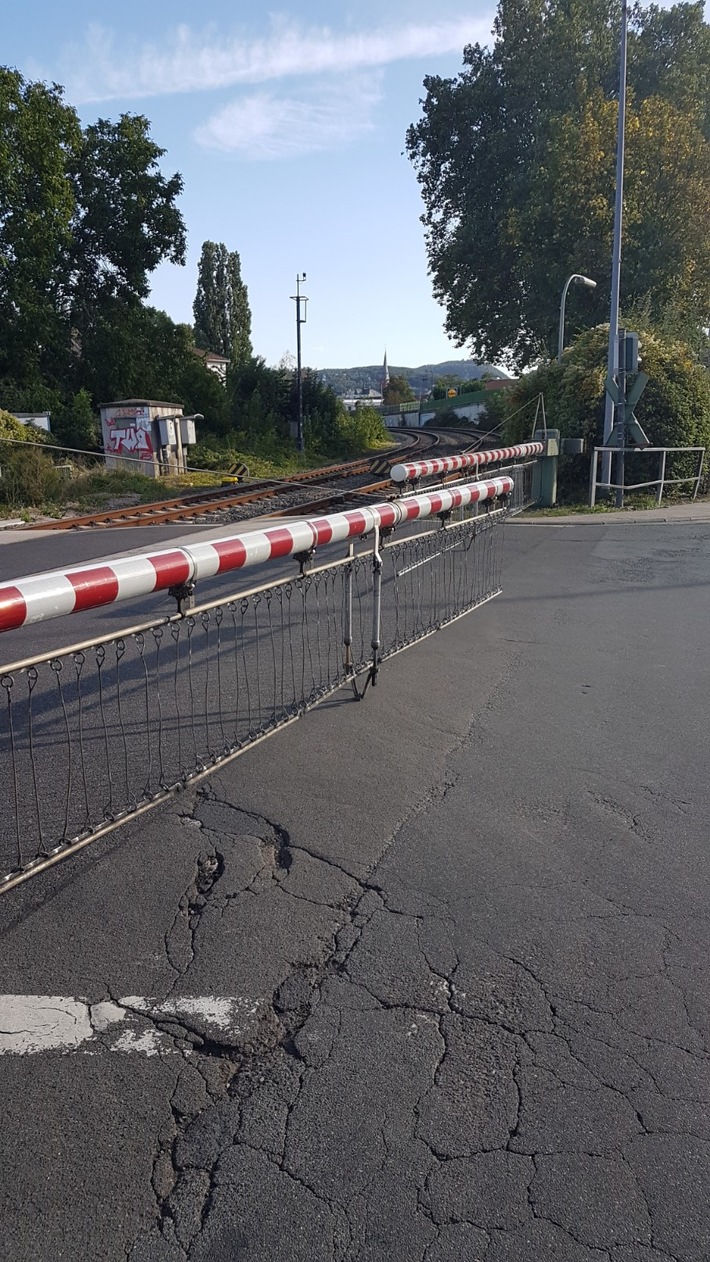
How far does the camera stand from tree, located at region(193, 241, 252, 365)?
70.1 meters

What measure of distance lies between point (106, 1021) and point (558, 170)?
37108mm

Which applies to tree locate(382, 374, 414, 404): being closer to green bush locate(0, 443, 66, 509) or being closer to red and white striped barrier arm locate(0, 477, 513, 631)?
green bush locate(0, 443, 66, 509)

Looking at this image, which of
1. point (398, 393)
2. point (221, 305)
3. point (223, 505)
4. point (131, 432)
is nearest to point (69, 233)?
point (131, 432)

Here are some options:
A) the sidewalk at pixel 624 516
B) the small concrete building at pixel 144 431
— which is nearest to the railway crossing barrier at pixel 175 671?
the sidewalk at pixel 624 516

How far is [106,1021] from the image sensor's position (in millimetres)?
3029

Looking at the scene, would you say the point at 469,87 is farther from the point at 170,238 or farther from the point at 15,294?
the point at 15,294

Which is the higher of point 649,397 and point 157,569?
point 649,397

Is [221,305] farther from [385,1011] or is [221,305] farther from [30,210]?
[385,1011]

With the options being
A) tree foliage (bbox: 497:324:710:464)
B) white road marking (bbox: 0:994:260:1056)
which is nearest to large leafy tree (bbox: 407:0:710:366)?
tree foliage (bbox: 497:324:710:464)

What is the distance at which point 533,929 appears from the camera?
3.55 m

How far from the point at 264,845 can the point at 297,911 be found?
0.60 m

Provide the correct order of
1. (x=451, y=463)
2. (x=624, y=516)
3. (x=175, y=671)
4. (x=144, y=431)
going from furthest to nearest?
(x=144, y=431) < (x=624, y=516) < (x=451, y=463) < (x=175, y=671)

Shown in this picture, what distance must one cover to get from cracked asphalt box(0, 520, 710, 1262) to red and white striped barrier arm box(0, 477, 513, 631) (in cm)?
119

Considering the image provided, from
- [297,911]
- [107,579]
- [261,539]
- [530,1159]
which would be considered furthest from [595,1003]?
[261,539]
